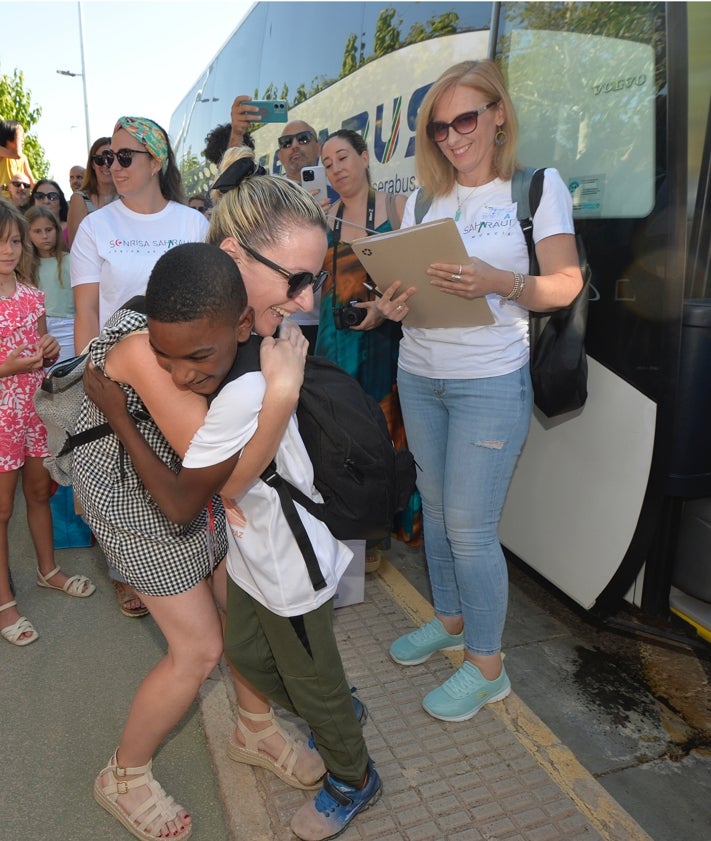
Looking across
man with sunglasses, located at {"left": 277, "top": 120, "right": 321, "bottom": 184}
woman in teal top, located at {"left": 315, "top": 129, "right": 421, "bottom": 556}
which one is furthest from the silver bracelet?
man with sunglasses, located at {"left": 277, "top": 120, "right": 321, "bottom": 184}

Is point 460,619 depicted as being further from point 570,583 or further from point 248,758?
point 248,758

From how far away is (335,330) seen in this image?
11.1 ft

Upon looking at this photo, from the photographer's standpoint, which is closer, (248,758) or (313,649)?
(313,649)

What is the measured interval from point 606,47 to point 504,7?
76cm

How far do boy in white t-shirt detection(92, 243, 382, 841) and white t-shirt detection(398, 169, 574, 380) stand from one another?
0.84 m

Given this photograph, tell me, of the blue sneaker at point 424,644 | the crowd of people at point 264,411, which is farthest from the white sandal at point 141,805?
the blue sneaker at point 424,644

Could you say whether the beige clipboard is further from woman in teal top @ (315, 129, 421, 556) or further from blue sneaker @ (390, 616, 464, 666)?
blue sneaker @ (390, 616, 464, 666)

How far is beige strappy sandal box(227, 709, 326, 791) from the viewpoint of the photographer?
2.12m

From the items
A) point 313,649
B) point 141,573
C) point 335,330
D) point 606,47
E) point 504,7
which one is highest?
point 504,7

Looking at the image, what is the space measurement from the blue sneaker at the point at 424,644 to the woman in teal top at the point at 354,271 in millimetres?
703

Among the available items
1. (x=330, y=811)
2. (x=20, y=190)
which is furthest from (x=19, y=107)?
(x=330, y=811)

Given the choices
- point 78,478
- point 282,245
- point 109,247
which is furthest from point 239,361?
point 109,247

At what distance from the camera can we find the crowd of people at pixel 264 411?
1.49 m

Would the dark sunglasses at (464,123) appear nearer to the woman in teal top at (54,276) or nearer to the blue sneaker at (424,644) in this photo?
the blue sneaker at (424,644)
